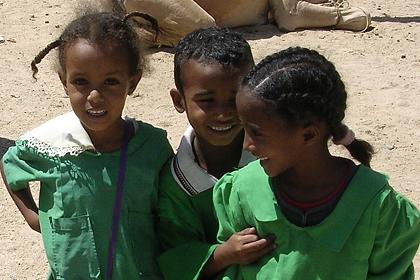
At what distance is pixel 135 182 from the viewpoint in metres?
2.46

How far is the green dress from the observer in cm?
242

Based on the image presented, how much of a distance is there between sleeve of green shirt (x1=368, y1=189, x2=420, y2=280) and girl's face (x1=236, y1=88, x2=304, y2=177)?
0.24 m

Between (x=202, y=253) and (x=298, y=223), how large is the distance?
14.1 inches

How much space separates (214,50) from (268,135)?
1.40ft

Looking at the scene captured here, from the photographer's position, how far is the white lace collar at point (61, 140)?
2.46 meters

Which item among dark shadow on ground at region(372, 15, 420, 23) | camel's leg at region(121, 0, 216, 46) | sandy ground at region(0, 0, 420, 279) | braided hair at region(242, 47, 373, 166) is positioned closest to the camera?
braided hair at region(242, 47, 373, 166)

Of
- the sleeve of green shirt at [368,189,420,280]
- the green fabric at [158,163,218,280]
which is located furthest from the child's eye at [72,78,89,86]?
the sleeve of green shirt at [368,189,420,280]

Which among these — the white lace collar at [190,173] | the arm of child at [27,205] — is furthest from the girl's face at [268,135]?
the arm of child at [27,205]

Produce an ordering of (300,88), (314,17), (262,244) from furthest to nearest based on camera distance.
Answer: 1. (314,17)
2. (262,244)
3. (300,88)

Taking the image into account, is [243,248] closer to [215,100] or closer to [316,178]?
[316,178]

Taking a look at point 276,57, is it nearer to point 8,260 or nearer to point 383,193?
point 383,193

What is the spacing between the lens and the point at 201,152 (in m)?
2.48

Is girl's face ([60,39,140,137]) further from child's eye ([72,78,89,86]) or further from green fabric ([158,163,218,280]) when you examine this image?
green fabric ([158,163,218,280])

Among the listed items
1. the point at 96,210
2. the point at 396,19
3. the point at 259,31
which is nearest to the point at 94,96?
the point at 96,210
